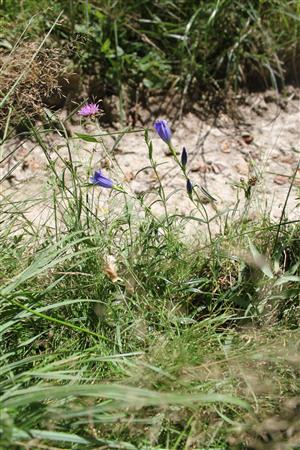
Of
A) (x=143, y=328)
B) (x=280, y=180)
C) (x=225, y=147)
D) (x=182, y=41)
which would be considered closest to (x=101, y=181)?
(x=143, y=328)

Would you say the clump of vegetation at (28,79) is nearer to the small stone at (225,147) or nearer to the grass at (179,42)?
the grass at (179,42)

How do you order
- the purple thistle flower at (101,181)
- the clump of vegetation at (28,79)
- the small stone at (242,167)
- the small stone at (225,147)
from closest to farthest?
the purple thistle flower at (101,181), the clump of vegetation at (28,79), the small stone at (242,167), the small stone at (225,147)

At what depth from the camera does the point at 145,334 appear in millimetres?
2129

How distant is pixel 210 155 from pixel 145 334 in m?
1.50

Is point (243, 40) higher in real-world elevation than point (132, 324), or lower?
higher

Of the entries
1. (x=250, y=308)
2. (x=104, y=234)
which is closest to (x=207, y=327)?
(x=250, y=308)

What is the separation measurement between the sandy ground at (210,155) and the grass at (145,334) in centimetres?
54

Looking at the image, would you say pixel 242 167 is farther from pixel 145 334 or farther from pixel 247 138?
pixel 145 334

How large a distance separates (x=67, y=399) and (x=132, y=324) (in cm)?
43

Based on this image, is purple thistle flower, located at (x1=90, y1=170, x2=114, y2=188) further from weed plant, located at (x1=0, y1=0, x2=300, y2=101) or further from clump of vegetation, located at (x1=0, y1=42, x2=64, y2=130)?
weed plant, located at (x1=0, y1=0, x2=300, y2=101)

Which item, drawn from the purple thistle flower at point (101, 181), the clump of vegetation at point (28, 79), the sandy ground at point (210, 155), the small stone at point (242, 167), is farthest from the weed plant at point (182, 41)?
the purple thistle flower at point (101, 181)

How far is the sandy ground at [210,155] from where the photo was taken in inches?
121

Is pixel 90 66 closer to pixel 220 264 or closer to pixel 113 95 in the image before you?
pixel 113 95

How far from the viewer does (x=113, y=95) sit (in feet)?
11.6
